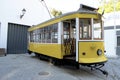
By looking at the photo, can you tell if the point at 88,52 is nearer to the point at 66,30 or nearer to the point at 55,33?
the point at 66,30

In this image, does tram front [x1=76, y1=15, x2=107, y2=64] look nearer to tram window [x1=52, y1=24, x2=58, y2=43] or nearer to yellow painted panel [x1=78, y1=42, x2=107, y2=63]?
yellow painted panel [x1=78, y1=42, x2=107, y2=63]

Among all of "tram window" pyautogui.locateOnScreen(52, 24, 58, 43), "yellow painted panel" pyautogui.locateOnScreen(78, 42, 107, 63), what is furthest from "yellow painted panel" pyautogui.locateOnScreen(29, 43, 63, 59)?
"yellow painted panel" pyautogui.locateOnScreen(78, 42, 107, 63)

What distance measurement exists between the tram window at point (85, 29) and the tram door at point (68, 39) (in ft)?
4.27

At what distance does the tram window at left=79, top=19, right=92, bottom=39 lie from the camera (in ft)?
29.1

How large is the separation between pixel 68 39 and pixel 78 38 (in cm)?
154

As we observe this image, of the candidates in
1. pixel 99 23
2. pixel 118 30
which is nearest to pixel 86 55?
pixel 99 23

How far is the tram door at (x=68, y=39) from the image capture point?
9936 millimetres

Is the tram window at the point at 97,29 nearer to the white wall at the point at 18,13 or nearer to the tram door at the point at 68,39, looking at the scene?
the tram door at the point at 68,39

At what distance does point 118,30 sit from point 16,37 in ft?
32.9

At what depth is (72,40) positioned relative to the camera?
1024 cm

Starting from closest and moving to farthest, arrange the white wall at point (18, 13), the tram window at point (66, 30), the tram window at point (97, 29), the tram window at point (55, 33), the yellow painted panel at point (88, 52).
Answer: the yellow painted panel at point (88, 52), the tram window at point (97, 29), the tram window at point (66, 30), the tram window at point (55, 33), the white wall at point (18, 13)

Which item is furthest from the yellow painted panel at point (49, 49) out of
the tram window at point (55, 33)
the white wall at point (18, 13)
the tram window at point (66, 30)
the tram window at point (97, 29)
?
the white wall at point (18, 13)

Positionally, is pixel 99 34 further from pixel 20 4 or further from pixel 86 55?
pixel 20 4

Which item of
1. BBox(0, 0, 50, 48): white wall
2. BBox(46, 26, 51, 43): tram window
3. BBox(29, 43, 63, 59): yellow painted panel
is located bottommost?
BBox(29, 43, 63, 59): yellow painted panel
